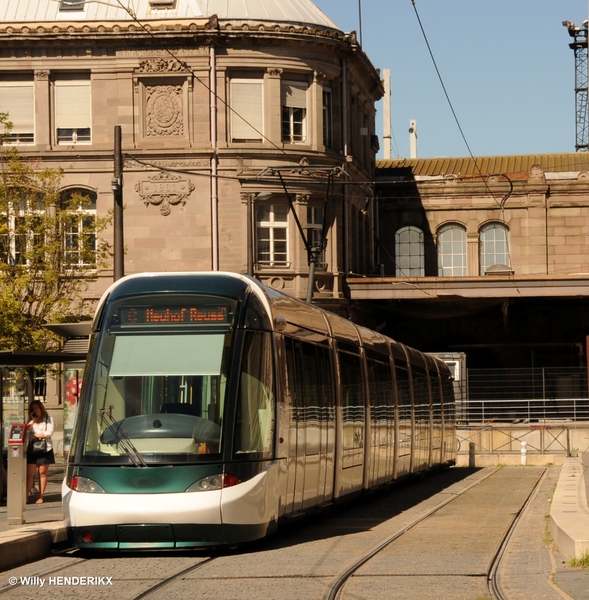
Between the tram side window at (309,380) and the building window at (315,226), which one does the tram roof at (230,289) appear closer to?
the tram side window at (309,380)

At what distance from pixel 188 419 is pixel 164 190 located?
1106 inches

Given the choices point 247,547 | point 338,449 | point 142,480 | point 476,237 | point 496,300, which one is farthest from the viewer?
point 476,237

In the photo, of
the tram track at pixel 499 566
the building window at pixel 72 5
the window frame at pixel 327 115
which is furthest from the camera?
the window frame at pixel 327 115

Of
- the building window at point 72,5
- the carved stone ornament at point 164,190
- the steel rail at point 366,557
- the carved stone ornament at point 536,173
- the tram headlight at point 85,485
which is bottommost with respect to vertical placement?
the steel rail at point 366,557

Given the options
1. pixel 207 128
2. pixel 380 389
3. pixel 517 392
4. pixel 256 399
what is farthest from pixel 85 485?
pixel 517 392

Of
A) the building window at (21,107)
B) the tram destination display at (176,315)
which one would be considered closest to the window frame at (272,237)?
the building window at (21,107)

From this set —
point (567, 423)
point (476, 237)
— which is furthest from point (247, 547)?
point (476, 237)

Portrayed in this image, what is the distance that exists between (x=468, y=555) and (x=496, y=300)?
Answer: 32.3 metres

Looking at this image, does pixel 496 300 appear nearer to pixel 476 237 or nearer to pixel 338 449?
pixel 476 237

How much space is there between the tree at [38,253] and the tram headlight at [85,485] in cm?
1260

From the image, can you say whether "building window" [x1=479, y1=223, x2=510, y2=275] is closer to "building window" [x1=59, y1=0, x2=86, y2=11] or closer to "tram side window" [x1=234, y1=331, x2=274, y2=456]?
"building window" [x1=59, y1=0, x2=86, y2=11]

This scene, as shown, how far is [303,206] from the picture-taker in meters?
40.7

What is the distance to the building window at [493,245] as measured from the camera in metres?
53.0

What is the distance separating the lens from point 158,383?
13.2m
